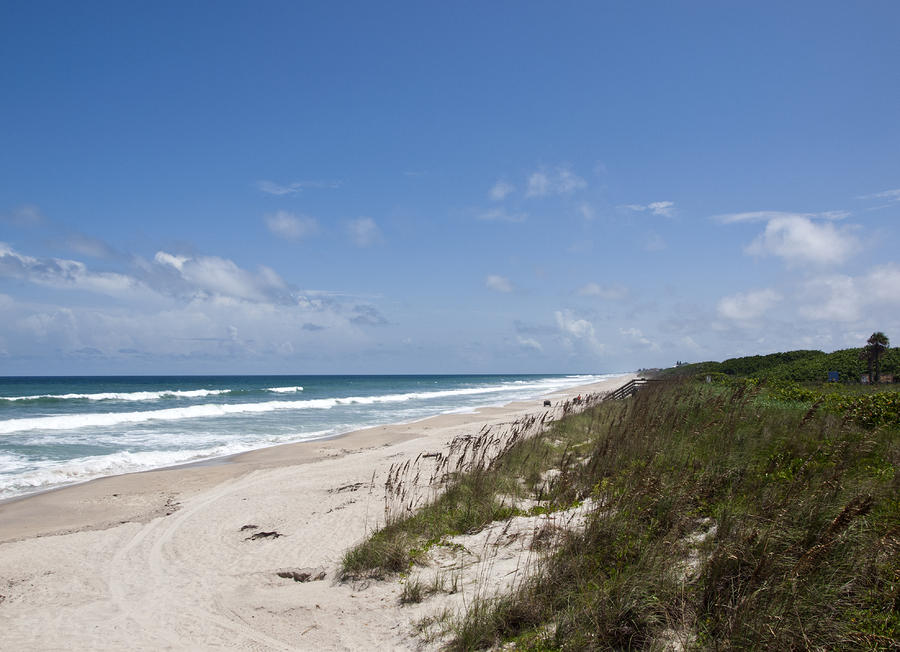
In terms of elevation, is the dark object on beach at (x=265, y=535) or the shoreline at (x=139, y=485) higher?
the dark object on beach at (x=265, y=535)

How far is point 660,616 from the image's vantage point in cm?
377

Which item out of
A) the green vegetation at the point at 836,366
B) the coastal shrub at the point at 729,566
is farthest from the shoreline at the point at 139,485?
the green vegetation at the point at 836,366

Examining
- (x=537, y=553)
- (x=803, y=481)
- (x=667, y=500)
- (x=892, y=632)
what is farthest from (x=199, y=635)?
(x=803, y=481)

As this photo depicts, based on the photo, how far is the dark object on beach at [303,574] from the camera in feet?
20.7

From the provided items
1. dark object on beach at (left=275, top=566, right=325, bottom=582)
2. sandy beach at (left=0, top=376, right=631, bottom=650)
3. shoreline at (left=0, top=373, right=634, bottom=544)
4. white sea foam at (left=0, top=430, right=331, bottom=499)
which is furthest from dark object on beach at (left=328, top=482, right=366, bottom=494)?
white sea foam at (left=0, top=430, right=331, bottom=499)

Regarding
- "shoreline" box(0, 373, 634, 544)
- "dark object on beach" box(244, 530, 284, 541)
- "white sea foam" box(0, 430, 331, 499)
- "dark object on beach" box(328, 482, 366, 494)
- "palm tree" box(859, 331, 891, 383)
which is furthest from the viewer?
"palm tree" box(859, 331, 891, 383)

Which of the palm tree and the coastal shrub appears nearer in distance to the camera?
the coastal shrub

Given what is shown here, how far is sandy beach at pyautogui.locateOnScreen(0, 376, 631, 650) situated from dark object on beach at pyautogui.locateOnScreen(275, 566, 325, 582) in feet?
0.24

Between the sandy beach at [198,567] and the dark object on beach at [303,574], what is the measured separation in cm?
7

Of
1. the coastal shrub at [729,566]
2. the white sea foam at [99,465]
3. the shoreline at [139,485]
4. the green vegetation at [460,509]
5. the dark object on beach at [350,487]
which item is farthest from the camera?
A: the white sea foam at [99,465]

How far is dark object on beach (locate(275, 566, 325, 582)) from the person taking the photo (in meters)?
6.32

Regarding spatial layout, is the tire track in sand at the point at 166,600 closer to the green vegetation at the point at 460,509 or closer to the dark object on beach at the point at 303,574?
the dark object on beach at the point at 303,574

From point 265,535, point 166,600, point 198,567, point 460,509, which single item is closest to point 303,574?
point 166,600

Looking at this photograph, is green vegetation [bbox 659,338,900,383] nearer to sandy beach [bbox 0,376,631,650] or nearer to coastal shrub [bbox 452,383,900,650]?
coastal shrub [bbox 452,383,900,650]
